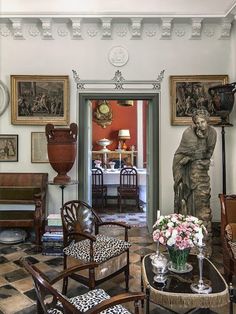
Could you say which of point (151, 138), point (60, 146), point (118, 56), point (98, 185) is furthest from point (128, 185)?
point (118, 56)

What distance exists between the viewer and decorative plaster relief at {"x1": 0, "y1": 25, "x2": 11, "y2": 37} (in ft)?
15.1

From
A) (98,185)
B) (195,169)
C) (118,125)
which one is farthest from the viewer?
(118,125)

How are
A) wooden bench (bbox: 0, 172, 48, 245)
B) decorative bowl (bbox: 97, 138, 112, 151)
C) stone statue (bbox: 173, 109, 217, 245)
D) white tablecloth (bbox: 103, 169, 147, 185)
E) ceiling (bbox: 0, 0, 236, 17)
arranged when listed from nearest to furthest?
1. stone statue (bbox: 173, 109, 217, 245)
2. wooden bench (bbox: 0, 172, 48, 245)
3. ceiling (bbox: 0, 0, 236, 17)
4. white tablecloth (bbox: 103, 169, 147, 185)
5. decorative bowl (bbox: 97, 138, 112, 151)

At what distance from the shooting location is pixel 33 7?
4410 mm

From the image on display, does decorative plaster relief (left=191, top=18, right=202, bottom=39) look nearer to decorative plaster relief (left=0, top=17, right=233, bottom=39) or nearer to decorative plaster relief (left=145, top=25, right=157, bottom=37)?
decorative plaster relief (left=0, top=17, right=233, bottom=39)

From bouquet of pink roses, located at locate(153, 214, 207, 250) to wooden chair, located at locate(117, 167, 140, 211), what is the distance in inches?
166

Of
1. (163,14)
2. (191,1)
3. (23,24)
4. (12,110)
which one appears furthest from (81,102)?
(191,1)

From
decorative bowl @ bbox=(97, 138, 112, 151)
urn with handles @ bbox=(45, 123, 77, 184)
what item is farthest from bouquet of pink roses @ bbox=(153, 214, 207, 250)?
decorative bowl @ bbox=(97, 138, 112, 151)

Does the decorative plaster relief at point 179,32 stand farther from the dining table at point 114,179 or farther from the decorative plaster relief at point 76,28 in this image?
the dining table at point 114,179

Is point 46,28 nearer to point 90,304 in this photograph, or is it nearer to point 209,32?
point 209,32

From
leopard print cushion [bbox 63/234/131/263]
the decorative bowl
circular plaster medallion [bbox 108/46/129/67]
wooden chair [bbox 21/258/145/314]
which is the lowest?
leopard print cushion [bbox 63/234/131/263]

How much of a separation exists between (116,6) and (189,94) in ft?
5.57

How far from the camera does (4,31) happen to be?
15.1 feet

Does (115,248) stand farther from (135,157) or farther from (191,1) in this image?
→ (135,157)
